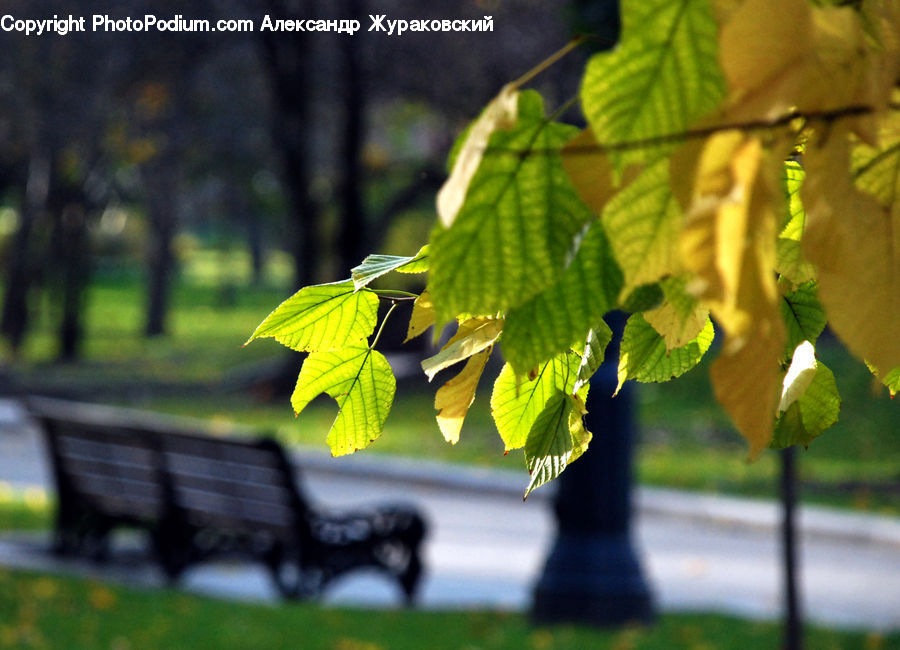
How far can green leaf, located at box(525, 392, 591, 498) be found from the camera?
93cm

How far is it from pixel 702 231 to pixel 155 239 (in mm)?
38898

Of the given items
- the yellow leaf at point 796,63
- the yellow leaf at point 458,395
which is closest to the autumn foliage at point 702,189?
the yellow leaf at point 796,63

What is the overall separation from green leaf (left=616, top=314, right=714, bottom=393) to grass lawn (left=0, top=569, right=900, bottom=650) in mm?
6143

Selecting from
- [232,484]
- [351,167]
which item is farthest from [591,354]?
[351,167]

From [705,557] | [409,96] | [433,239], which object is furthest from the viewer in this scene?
[409,96]

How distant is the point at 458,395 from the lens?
3.22 feet

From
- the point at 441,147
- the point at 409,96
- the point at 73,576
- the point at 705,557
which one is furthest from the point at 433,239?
the point at 441,147

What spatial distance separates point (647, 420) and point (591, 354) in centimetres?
1915

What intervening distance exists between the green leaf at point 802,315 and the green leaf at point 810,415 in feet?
0.13

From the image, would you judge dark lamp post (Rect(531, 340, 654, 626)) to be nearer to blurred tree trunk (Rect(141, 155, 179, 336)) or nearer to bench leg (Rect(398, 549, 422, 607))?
bench leg (Rect(398, 549, 422, 607))

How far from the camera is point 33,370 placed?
29.2 metres

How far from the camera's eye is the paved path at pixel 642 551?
366 inches

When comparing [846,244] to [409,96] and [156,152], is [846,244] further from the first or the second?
[156,152]

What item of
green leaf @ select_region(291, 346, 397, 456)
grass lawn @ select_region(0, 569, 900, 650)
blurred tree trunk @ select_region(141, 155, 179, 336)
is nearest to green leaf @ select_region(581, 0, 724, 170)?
green leaf @ select_region(291, 346, 397, 456)
